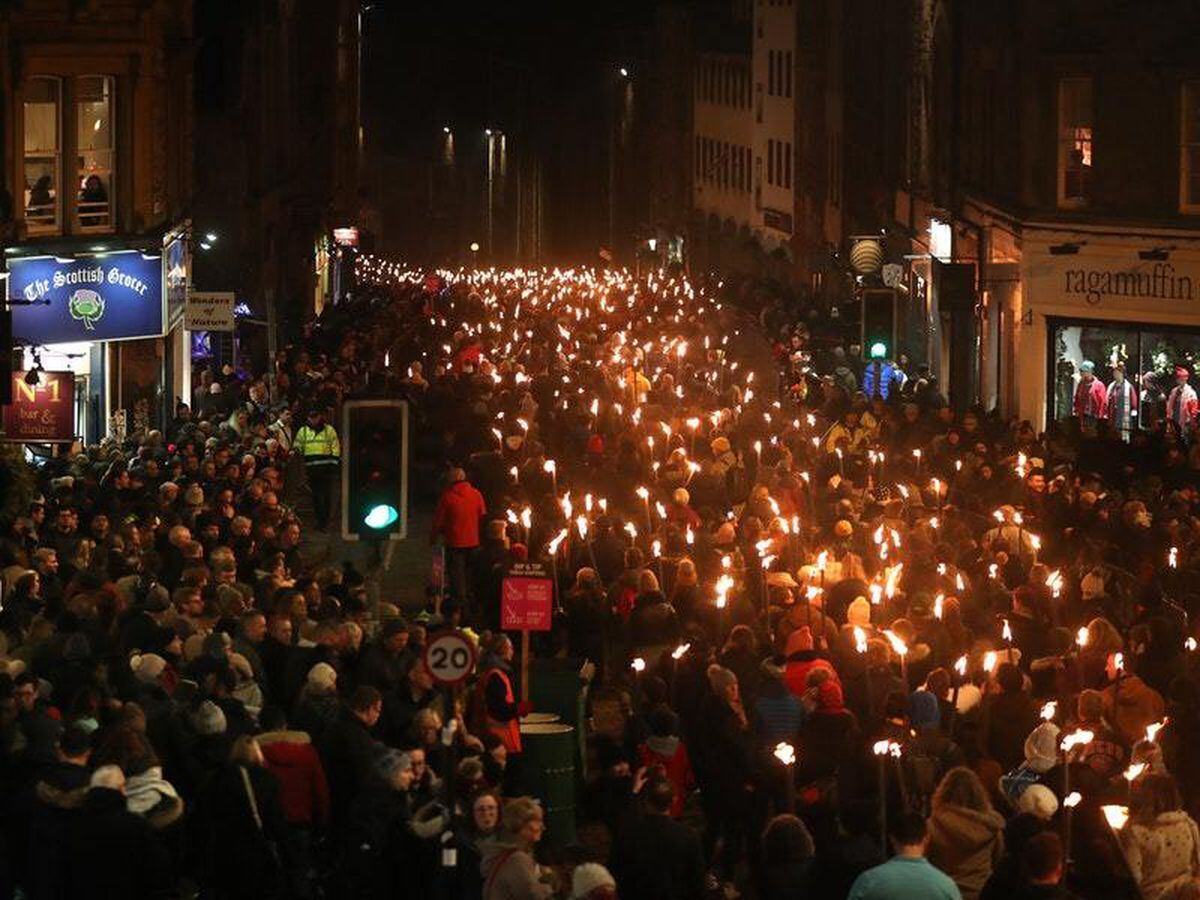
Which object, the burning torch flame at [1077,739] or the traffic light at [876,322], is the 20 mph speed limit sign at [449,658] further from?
the traffic light at [876,322]

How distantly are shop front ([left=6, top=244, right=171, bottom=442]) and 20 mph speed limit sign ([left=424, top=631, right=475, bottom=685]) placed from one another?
52.1 feet

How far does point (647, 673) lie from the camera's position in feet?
58.0

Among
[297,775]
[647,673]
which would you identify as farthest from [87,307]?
[297,775]

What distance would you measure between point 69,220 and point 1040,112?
14.2m

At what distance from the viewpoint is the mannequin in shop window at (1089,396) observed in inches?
1478

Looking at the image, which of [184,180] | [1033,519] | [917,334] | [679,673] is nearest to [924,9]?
[917,334]

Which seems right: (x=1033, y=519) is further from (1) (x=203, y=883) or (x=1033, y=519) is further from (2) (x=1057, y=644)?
(1) (x=203, y=883)

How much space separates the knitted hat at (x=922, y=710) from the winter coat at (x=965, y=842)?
116 inches

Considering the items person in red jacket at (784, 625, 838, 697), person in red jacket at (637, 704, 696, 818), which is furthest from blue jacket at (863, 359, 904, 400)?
person in red jacket at (637, 704, 696, 818)

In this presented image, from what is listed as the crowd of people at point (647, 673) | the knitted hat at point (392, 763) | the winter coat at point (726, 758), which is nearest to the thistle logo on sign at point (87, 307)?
the crowd of people at point (647, 673)

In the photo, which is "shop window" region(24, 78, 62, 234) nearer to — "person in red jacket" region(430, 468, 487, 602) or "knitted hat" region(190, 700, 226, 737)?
"person in red jacket" region(430, 468, 487, 602)

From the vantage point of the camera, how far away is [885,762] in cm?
1359

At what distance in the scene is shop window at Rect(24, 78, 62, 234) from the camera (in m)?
32.7

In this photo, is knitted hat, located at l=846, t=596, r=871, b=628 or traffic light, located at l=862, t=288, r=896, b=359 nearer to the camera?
knitted hat, located at l=846, t=596, r=871, b=628
